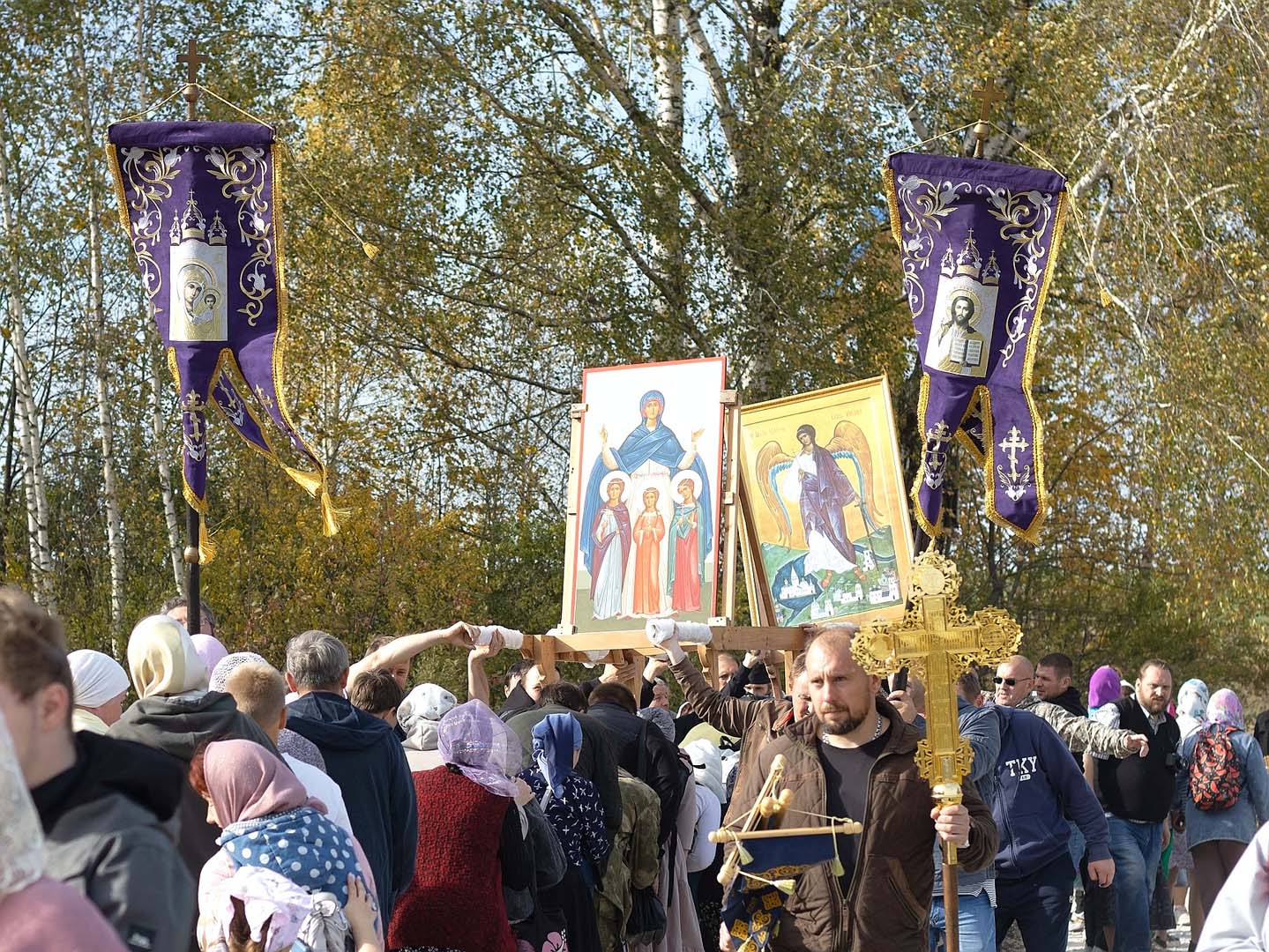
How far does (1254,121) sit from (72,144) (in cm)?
1358

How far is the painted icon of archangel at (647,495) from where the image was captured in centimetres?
1101

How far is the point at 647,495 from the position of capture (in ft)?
37.1

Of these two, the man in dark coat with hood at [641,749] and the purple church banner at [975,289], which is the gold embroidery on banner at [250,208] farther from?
the purple church banner at [975,289]

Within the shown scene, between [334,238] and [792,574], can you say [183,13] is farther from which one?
[792,574]

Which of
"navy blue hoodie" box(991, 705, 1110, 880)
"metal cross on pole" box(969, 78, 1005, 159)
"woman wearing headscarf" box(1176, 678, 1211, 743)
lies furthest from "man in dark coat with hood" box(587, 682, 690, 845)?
"woman wearing headscarf" box(1176, 678, 1211, 743)

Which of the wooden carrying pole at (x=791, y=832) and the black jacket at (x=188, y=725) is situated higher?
the black jacket at (x=188, y=725)

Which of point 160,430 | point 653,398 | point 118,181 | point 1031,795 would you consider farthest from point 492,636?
point 160,430

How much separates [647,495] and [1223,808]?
13.6 feet

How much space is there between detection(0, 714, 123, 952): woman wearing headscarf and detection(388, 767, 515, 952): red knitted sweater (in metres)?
3.61

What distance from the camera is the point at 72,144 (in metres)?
20.1

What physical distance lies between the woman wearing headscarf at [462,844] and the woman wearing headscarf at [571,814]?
741 millimetres

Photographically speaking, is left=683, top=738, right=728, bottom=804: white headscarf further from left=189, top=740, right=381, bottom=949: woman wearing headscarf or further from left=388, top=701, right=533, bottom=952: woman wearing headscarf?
left=189, top=740, right=381, bottom=949: woman wearing headscarf

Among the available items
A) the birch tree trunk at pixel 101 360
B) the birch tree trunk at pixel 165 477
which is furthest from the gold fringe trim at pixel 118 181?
the birch tree trunk at pixel 101 360

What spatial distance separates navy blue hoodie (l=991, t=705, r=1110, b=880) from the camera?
314 inches
